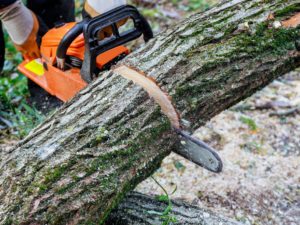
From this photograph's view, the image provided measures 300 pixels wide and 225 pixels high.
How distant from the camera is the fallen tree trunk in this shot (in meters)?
1.41

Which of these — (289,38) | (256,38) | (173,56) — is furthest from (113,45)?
(289,38)

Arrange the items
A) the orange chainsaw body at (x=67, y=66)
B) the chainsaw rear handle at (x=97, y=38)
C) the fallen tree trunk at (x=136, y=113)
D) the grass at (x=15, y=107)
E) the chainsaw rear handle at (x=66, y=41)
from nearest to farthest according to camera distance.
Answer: the fallen tree trunk at (x=136, y=113) < the chainsaw rear handle at (x=97, y=38) < the chainsaw rear handle at (x=66, y=41) < the orange chainsaw body at (x=67, y=66) < the grass at (x=15, y=107)

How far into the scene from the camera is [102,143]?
1.51 m

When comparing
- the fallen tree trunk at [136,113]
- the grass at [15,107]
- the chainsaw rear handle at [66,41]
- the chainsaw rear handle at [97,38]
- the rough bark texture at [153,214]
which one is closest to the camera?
the fallen tree trunk at [136,113]

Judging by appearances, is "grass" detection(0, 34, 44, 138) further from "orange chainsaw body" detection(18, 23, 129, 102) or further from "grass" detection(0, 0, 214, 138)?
"orange chainsaw body" detection(18, 23, 129, 102)

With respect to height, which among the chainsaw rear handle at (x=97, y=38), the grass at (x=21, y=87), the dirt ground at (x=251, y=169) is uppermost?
the chainsaw rear handle at (x=97, y=38)

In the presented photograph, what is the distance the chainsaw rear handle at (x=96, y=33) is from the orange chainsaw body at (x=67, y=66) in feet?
0.24

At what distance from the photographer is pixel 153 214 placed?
5.41ft

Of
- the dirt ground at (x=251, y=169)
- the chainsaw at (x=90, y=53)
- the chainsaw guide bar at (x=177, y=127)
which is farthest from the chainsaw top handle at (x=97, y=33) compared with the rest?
the dirt ground at (x=251, y=169)

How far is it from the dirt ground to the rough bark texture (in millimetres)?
453

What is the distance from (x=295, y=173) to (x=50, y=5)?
1.94 metres

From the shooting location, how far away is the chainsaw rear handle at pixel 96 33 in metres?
1.91

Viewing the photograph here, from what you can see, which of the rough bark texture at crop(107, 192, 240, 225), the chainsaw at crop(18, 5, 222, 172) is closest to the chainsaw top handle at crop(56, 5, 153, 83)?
the chainsaw at crop(18, 5, 222, 172)

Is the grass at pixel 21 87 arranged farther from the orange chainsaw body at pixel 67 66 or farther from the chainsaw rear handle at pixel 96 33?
the chainsaw rear handle at pixel 96 33
